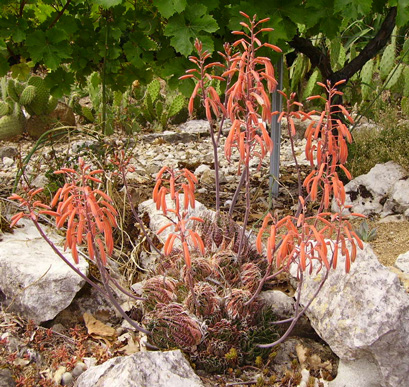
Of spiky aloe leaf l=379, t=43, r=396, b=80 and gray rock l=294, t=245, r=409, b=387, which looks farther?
spiky aloe leaf l=379, t=43, r=396, b=80

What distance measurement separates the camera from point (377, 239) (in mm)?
3004

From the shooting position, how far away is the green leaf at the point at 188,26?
94.2 inches

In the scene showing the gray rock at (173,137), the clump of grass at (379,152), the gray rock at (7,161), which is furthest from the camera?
the gray rock at (173,137)

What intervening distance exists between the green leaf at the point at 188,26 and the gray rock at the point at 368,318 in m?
1.29

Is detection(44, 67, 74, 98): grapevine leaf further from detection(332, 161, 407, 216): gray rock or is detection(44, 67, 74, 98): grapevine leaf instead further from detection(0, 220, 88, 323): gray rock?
detection(332, 161, 407, 216): gray rock

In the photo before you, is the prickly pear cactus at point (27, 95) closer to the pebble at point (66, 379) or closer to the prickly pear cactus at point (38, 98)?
the prickly pear cactus at point (38, 98)

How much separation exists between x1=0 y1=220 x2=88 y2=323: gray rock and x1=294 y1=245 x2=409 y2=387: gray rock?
110cm

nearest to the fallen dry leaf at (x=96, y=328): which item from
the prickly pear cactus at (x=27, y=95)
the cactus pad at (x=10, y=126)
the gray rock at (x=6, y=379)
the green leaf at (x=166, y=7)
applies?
the gray rock at (x=6, y=379)

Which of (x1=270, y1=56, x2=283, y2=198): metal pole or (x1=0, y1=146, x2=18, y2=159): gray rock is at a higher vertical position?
(x1=270, y1=56, x2=283, y2=198): metal pole

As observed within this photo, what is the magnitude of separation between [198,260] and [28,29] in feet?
5.76

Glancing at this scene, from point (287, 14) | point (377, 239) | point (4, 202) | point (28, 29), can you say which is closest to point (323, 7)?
point (287, 14)

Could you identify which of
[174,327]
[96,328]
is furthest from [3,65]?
[174,327]

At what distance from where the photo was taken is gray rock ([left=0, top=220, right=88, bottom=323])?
7.14ft

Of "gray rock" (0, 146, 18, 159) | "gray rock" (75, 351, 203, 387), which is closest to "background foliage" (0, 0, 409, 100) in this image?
"gray rock" (75, 351, 203, 387)
